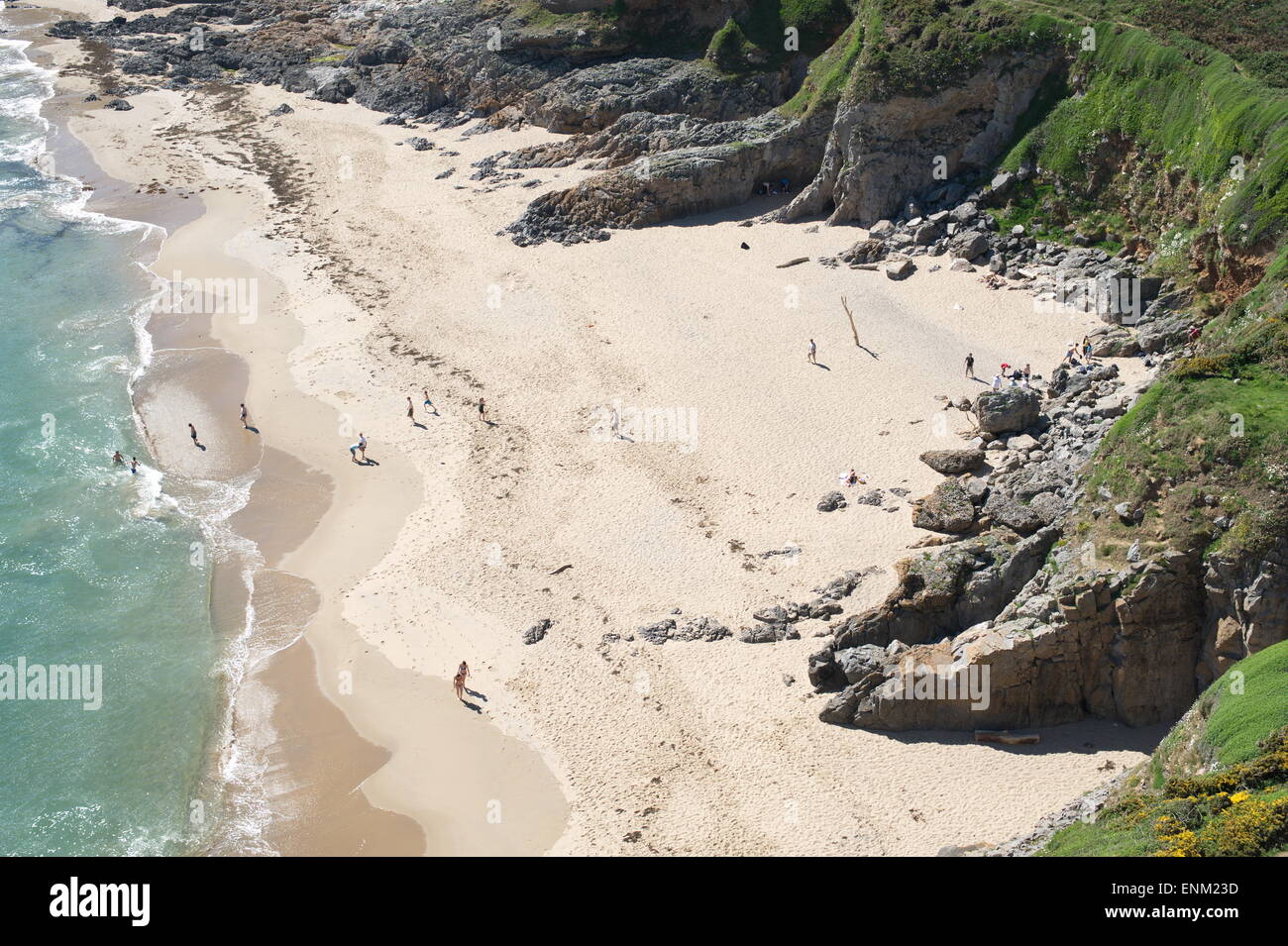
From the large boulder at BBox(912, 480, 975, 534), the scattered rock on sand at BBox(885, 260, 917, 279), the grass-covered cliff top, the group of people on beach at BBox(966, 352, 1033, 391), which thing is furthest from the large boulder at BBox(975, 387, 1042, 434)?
the grass-covered cliff top

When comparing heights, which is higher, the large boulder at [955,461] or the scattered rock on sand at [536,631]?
the large boulder at [955,461]

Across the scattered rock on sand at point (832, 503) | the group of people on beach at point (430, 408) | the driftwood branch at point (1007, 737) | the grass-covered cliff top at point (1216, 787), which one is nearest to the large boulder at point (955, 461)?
the scattered rock on sand at point (832, 503)

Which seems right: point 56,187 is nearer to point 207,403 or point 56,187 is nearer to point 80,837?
point 207,403

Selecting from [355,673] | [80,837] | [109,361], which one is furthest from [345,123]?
[80,837]

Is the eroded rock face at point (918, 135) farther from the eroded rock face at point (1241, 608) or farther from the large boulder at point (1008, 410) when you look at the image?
the eroded rock face at point (1241, 608)

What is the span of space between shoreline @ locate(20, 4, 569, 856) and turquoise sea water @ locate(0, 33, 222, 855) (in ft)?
2.84

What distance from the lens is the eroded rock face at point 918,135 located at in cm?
4300

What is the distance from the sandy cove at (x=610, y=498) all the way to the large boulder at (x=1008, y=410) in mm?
1583

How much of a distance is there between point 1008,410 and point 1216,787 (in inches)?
666

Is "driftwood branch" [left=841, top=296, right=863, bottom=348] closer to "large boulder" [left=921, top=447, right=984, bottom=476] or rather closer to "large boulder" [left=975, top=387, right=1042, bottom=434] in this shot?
"large boulder" [left=975, top=387, right=1042, bottom=434]

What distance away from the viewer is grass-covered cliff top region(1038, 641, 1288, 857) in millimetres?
14234

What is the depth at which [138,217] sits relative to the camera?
2185 inches

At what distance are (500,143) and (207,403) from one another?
86.4 feet

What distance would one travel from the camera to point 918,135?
4431cm
